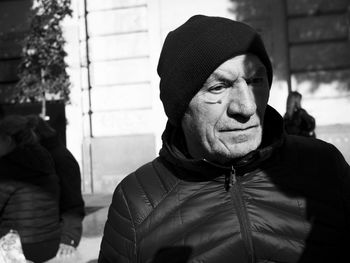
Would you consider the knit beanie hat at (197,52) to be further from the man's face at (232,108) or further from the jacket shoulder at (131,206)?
the jacket shoulder at (131,206)

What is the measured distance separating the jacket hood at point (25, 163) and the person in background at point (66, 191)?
26 cm

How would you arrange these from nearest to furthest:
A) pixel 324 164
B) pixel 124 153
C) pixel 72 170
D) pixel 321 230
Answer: pixel 321 230
pixel 324 164
pixel 72 170
pixel 124 153

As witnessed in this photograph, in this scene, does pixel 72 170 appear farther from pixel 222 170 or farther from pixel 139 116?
pixel 139 116

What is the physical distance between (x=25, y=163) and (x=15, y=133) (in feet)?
0.90

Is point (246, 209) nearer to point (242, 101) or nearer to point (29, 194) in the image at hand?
point (242, 101)

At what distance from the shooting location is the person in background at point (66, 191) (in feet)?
11.6

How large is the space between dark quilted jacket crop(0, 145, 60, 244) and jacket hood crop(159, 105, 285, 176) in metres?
2.04

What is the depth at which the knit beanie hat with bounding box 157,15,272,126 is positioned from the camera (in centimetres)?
136

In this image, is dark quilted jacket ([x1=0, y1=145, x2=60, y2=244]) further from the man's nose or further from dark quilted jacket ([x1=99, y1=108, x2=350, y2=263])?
the man's nose

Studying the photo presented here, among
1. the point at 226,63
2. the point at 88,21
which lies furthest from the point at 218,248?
the point at 88,21

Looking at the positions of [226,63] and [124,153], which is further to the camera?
[124,153]

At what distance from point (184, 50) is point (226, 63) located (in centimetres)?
14

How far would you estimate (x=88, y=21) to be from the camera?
8742mm

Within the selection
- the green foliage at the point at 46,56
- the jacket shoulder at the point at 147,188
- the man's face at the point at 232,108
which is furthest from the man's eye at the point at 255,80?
the green foliage at the point at 46,56
